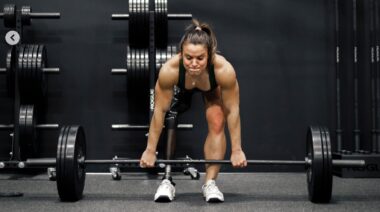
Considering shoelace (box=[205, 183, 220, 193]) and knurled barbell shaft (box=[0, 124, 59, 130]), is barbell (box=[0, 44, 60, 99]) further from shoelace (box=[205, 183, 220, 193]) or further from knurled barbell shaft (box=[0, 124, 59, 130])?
shoelace (box=[205, 183, 220, 193])

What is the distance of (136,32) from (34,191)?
61.6 inches

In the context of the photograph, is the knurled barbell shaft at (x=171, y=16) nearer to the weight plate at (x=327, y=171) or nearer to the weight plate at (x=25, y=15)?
the weight plate at (x=25, y=15)

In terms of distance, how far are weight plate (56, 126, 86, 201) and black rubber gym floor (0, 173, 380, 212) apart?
0.06m

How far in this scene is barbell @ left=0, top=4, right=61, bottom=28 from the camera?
394cm

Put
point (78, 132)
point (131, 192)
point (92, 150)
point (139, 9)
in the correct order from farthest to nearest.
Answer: point (92, 150) < point (139, 9) < point (131, 192) < point (78, 132)

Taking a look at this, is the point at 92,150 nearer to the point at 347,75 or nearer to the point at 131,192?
the point at 131,192

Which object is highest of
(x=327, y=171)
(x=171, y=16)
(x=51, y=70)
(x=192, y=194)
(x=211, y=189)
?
(x=171, y=16)

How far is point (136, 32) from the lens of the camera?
13.2 feet

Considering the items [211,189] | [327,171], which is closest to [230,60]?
[211,189]

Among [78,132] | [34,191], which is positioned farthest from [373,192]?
[34,191]

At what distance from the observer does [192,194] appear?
2.99 meters

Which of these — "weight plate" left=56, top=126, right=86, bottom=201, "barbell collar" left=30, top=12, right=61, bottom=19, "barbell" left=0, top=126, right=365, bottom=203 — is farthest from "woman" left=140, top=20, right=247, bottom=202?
"barbell collar" left=30, top=12, right=61, bottom=19

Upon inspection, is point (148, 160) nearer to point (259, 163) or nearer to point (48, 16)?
point (259, 163)

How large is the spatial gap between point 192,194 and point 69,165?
819 mm
